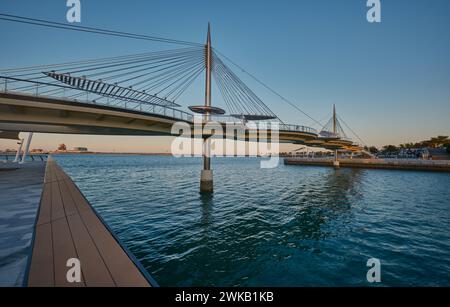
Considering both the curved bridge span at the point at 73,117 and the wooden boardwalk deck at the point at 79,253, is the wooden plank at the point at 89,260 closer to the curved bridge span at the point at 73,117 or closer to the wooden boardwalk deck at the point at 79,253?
the wooden boardwalk deck at the point at 79,253

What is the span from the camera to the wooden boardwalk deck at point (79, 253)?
401 centimetres

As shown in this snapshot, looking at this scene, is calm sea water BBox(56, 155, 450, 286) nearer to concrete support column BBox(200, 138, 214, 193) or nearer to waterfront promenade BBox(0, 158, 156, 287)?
waterfront promenade BBox(0, 158, 156, 287)

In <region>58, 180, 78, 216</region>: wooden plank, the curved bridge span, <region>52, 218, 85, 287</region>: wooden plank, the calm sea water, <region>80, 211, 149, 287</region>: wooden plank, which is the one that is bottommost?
the calm sea water

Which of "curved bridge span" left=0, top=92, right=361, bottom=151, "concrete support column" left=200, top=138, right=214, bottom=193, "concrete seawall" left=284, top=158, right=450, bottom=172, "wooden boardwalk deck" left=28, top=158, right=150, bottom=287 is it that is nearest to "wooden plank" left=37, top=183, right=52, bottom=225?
"wooden boardwalk deck" left=28, top=158, right=150, bottom=287

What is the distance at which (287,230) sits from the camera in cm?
1133

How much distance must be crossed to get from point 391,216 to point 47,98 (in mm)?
25641

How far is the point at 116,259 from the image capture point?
191 inches

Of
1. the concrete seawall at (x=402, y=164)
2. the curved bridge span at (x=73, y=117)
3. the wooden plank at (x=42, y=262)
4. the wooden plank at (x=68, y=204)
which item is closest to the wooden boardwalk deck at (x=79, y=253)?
the wooden plank at (x=42, y=262)

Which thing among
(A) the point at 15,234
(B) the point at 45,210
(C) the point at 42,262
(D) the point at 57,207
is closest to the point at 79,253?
(C) the point at 42,262

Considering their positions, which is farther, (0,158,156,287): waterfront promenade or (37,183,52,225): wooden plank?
(37,183,52,225): wooden plank

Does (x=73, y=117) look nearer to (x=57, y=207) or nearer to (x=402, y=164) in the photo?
(x=57, y=207)

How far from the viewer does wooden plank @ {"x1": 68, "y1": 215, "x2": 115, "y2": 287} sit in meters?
4.01
